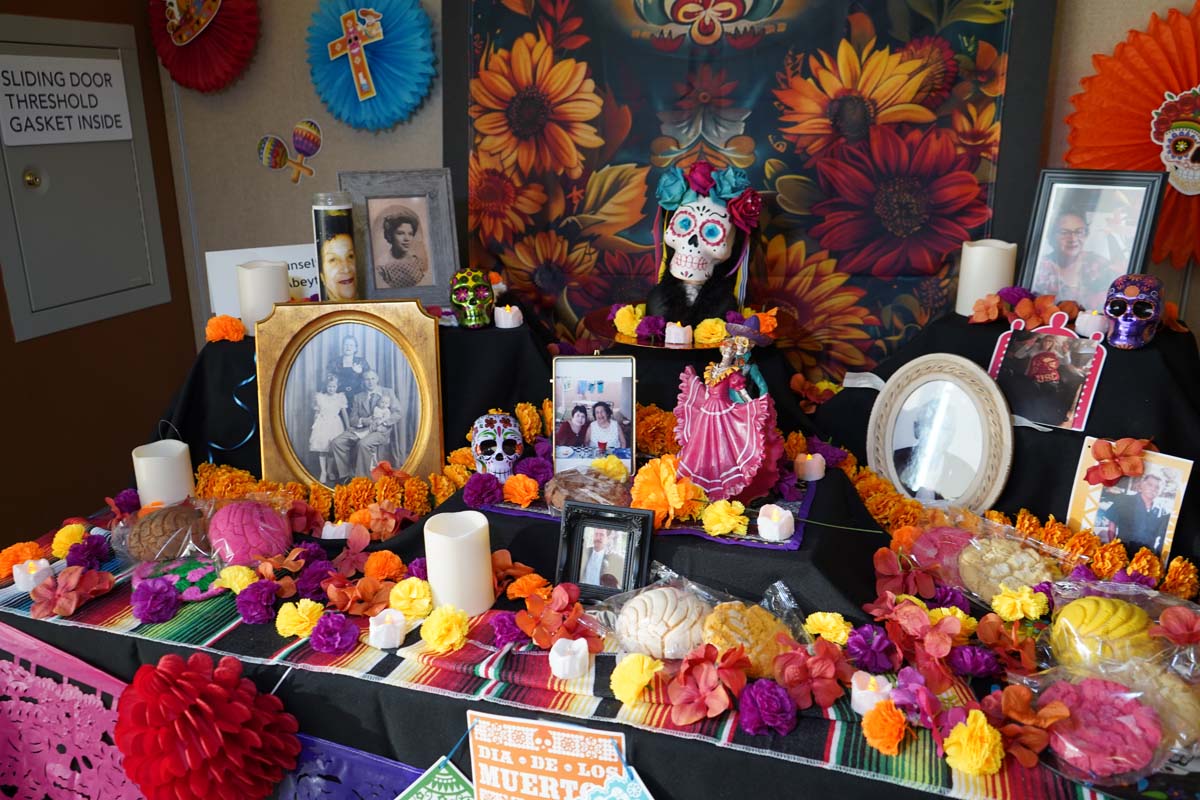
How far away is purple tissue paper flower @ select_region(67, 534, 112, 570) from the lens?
1603 millimetres

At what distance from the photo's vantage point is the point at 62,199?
2.46 meters

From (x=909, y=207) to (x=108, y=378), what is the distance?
2.31 m

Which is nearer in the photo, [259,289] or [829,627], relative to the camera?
[829,627]

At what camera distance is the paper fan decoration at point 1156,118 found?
1.74 m

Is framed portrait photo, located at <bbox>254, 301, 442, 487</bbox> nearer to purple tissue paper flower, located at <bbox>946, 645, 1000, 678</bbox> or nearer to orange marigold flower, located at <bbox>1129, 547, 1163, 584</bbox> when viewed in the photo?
purple tissue paper flower, located at <bbox>946, 645, 1000, 678</bbox>

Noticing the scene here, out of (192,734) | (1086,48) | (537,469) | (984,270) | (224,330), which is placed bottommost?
(192,734)

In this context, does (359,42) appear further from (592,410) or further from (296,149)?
(592,410)

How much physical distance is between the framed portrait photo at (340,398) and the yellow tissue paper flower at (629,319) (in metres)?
0.42

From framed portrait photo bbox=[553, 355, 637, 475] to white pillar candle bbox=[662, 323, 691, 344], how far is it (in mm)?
212

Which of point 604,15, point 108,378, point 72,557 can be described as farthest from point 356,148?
point 72,557

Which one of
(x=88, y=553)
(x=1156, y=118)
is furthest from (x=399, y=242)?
(x=1156, y=118)

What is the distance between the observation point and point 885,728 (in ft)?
3.73

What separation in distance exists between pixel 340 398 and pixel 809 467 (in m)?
0.96

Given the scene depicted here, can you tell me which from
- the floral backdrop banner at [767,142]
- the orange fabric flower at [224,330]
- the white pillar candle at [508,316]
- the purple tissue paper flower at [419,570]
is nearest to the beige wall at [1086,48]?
the floral backdrop banner at [767,142]
